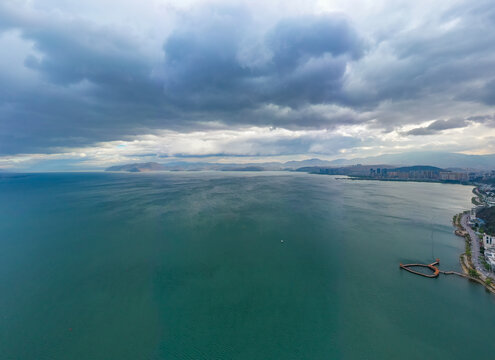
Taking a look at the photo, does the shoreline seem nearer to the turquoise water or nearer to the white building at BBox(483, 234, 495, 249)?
the turquoise water

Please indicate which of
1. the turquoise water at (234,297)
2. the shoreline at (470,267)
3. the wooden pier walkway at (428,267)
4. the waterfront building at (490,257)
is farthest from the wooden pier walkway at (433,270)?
the waterfront building at (490,257)

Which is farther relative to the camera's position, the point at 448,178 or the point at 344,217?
the point at 448,178

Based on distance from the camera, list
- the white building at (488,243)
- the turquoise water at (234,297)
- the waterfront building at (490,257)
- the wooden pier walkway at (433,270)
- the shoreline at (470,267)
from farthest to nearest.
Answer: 1. the white building at (488,243)
2. the waterfront building at (490,257)
3. the wooden pier walkway at (433,270)
4. the shoreline at (470,267)
5. the turquoise water at (234,297)

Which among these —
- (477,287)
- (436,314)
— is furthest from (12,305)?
(477,287)

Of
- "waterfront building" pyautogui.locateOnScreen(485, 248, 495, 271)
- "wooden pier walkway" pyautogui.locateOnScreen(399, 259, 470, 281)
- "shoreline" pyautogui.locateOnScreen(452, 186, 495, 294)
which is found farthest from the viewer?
"waterfront building" pyautogui.locateOnScreen(485, 248, 495, 271)

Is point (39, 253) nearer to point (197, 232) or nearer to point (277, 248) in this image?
point (197, 232)

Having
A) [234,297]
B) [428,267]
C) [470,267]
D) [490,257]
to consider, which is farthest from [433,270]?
[234,297]

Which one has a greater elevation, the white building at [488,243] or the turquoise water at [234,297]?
the white building at [488,243]

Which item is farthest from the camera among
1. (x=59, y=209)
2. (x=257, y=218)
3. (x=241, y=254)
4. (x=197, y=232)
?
(x=59, y=209)

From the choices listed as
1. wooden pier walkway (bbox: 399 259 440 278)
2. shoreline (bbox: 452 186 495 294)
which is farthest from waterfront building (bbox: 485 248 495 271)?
wooden pier walkway (bbox: 399 259 440 278)

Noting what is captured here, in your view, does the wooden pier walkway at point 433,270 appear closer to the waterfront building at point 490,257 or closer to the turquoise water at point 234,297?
the turquoise water at point 234,297

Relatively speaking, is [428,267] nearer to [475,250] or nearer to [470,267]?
[470,267]
